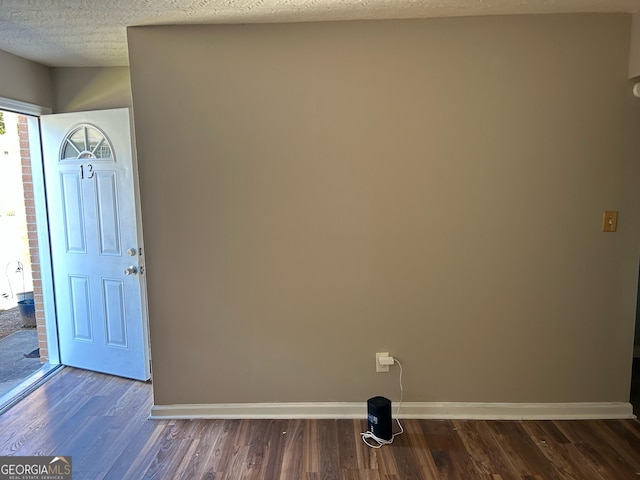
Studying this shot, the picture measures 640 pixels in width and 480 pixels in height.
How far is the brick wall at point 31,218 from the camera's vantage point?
3334 mm

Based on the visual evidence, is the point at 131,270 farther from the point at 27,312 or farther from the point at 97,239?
the point at 27,312

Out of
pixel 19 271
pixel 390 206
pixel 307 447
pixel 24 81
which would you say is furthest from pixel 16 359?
pixel 390 206

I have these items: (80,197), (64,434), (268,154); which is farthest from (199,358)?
(80,197)

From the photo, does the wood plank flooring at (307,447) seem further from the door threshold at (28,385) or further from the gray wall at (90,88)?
the gray wall at (90,88)

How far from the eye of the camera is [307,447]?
2375 millimetres

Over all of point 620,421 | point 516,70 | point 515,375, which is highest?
point 516,70

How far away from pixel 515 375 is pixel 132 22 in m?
3.05

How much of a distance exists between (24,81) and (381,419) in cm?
332

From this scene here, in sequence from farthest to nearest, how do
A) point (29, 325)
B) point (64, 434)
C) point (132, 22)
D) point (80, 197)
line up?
point (29, 325), point (80, 197), point (64, 434), point (132, 22)

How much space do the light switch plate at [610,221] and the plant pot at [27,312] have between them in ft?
17.3

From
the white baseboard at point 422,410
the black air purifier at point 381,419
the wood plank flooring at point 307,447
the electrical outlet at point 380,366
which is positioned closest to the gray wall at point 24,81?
the wood plank flooring at point 307,447

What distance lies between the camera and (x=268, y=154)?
250cm

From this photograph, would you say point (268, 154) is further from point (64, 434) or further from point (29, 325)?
point (29, 325)

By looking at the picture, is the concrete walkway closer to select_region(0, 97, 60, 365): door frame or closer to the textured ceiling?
select_region(0, 97, 60, 365): door frame
